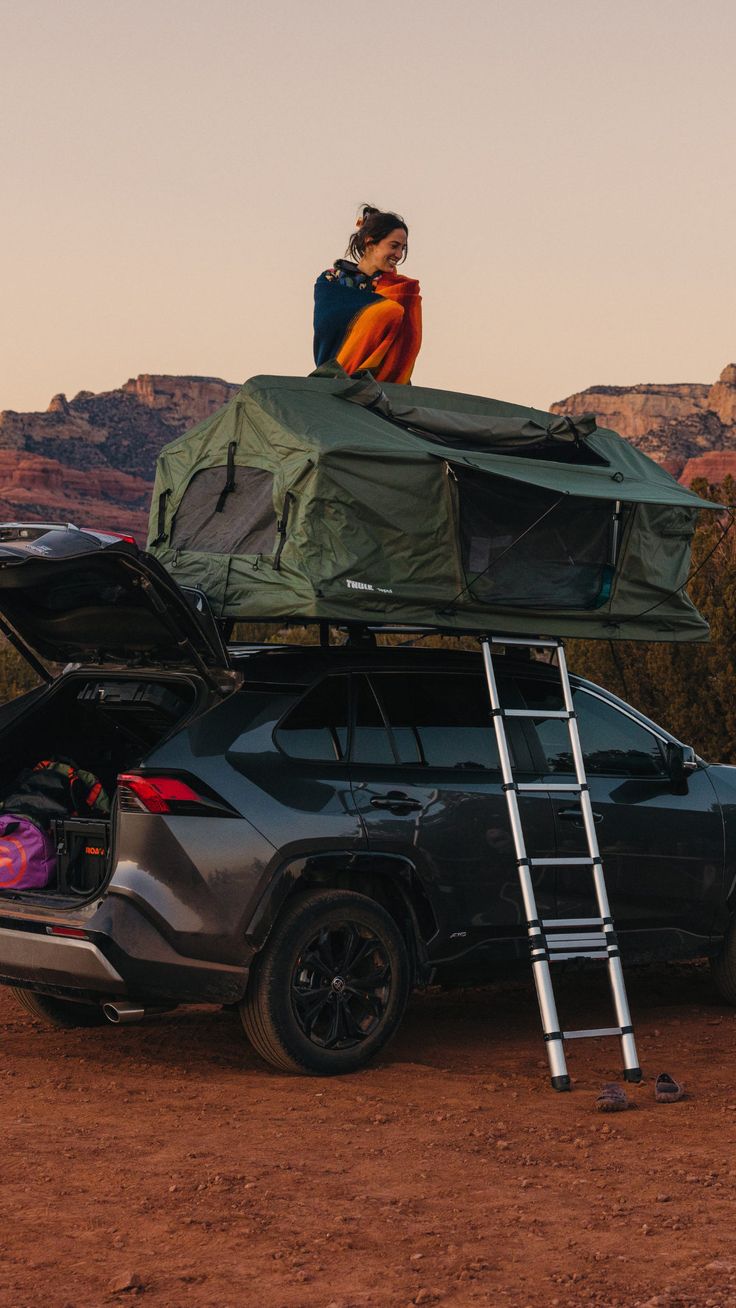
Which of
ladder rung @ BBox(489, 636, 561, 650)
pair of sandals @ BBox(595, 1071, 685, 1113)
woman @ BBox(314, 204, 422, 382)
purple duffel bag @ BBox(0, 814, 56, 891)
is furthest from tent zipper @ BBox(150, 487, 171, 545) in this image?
pair of sandals @ BBox(595, 1071, 685, 1113)

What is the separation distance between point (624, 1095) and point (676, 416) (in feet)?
409

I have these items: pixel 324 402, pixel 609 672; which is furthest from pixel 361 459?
pixel 609 672

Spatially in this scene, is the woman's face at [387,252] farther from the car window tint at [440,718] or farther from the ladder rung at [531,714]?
the ladder rung at [531,714]

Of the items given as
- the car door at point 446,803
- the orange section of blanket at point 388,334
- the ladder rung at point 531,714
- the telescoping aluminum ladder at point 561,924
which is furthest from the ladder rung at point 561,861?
the orange section of blanket at point 388,334

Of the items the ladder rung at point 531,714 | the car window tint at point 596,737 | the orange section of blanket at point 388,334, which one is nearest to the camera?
the ladder rung at point 531,714

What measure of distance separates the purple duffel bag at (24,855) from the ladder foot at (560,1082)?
242 cm

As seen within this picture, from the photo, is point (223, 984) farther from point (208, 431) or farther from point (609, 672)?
point (609, 672)

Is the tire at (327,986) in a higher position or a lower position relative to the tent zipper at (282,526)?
lower

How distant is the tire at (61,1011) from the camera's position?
780 centimetres

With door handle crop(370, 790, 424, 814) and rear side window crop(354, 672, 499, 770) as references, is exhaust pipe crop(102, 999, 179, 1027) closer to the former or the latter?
door handle crop(370, 790, 424, 814)

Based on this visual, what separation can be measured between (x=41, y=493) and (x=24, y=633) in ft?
366

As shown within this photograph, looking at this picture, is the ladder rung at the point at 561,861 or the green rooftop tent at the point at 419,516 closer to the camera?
the green rooftop tent at the point at 419,516

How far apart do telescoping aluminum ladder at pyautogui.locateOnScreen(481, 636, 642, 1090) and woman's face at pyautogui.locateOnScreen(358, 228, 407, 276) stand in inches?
91.3

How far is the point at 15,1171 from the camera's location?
17.2 feet
